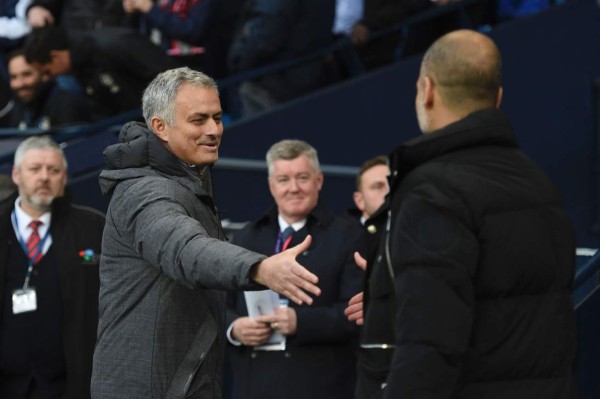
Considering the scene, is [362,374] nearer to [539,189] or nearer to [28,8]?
[539,189]

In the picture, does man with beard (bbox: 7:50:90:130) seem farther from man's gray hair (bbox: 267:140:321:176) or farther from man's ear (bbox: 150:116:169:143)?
man's ear (bbox: 150:116:169:143)

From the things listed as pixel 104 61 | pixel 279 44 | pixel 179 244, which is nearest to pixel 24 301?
pixel 179 244

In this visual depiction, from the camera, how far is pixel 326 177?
9.84 meters

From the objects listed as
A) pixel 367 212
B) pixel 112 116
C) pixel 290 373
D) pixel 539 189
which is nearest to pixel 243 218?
pixel 112 116

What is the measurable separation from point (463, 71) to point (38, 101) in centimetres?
714

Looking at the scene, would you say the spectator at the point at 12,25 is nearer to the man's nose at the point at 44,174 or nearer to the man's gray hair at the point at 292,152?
the man's nose at the point at 44,174

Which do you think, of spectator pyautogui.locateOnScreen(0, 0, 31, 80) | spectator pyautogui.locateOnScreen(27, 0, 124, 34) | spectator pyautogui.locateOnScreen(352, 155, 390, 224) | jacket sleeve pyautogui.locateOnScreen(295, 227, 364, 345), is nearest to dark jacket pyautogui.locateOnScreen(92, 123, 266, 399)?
jacket sleeve pyautogui.locateOnScreen(295, 227, 364, 345)

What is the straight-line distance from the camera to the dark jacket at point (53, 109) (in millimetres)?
10516

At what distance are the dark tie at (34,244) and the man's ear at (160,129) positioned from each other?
9.56 feet

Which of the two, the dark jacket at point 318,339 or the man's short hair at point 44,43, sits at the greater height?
the man's short hair at point 44,43

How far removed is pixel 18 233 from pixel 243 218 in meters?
2.72

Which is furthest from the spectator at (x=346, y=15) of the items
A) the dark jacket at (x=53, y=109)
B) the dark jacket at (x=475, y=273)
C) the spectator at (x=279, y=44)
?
the dark jacket at (x=475, y=273)

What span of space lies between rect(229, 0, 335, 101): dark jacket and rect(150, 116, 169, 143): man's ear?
209 inches

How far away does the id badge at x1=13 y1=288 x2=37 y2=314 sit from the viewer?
7430mm
